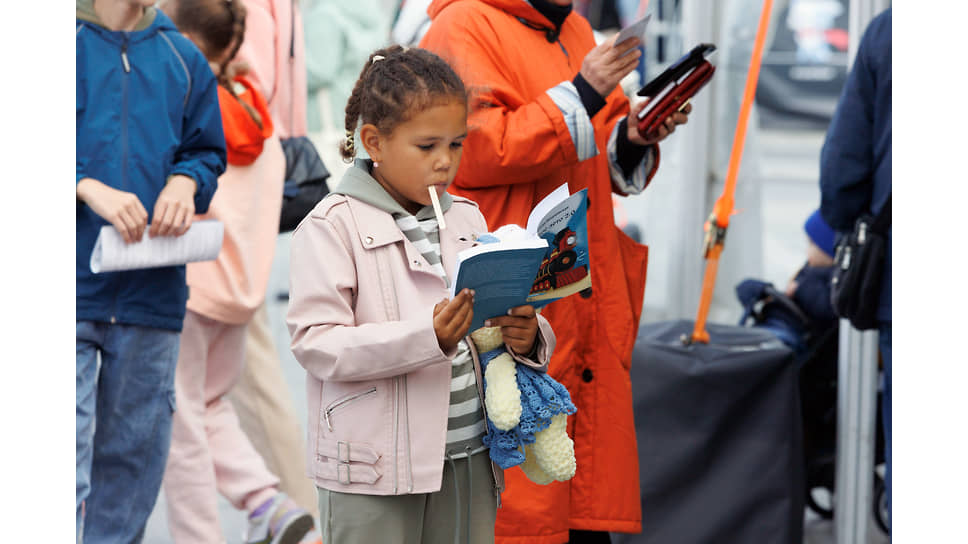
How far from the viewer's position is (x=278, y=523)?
3.64 meters

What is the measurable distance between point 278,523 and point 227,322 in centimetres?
69

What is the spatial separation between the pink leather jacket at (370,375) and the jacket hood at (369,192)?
0.02m

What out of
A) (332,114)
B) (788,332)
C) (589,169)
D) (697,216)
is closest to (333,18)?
(332,114)

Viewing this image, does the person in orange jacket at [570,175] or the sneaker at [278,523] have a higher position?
the person in orange jacket at [570,175]

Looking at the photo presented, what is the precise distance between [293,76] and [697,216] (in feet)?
5.39

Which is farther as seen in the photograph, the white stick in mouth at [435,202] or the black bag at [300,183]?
the black bag at [300,183]

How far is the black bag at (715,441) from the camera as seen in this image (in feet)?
11.0

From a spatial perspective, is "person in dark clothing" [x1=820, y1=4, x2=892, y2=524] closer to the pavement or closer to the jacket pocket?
the pavement

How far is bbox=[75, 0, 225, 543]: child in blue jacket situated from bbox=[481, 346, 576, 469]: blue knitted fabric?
3.68 feet

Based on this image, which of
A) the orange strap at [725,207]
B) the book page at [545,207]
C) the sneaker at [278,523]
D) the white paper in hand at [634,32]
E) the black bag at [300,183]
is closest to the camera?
the book page at [545,207]

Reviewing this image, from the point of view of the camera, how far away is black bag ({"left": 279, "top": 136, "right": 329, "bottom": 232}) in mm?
3875

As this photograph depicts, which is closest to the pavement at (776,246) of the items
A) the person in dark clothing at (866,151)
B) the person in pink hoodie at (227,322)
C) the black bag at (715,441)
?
the person in pink hoodie at (227,322)

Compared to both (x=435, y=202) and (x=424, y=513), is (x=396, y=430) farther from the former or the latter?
(x=435, y=202)

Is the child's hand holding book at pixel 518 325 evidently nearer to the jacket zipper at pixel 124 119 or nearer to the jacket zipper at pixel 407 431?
the jacket zipper at pixel 407 431
